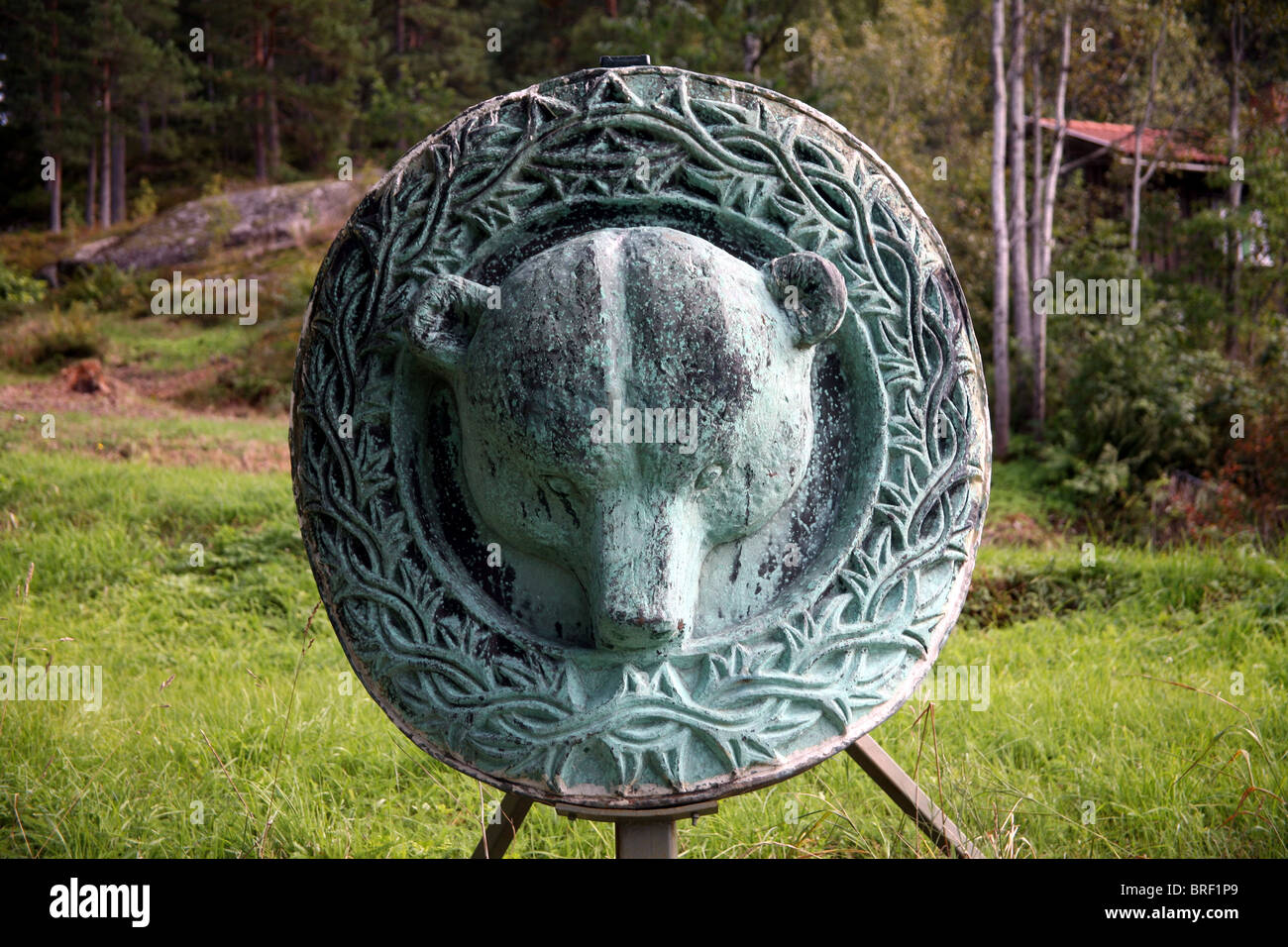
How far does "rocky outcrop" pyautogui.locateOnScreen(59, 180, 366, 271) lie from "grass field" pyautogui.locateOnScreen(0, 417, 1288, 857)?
12.7m

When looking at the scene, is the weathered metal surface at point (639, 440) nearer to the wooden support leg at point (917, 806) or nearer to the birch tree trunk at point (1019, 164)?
the wooden support leg at point (917, 806)

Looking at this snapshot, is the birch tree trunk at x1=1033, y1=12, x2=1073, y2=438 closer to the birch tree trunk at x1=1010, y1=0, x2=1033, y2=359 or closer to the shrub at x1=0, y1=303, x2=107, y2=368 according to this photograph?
the birch tree trunk at x1=1010, y1=0, x2=1033, y2=359

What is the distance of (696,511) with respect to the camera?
1.83 metres

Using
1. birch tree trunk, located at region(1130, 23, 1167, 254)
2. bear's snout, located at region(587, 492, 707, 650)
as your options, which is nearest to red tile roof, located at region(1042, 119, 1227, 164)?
birch tree trunk, located at region(1130, 23, 1167, 254)

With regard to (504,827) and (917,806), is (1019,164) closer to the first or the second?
(917,806)

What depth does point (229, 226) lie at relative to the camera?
59.3 feet

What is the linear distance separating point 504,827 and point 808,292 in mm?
1371

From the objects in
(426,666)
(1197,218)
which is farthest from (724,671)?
(1197,218)

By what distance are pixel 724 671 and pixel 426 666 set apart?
1.79ft

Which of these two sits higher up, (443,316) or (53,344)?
(53,344)

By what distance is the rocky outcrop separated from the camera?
57.3 feet

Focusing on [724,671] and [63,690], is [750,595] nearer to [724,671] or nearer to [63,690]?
[724,671]

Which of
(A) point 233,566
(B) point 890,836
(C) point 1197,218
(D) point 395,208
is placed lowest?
(B) point 890,836

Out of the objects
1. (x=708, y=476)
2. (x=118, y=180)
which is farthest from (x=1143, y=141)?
(x=118, y=180)
